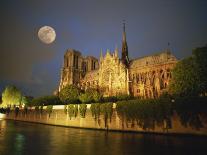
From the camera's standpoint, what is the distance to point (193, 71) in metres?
35.2

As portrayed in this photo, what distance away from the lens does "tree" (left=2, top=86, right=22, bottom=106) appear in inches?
4053

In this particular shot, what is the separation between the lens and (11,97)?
104m

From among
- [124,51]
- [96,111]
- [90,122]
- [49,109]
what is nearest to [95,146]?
[96,111]

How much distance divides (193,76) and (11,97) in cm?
9569

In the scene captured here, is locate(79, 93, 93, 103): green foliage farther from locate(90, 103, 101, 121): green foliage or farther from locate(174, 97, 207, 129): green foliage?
locate(174, 97, 207, 129): green foliage

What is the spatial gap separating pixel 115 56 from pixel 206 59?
41.8 m

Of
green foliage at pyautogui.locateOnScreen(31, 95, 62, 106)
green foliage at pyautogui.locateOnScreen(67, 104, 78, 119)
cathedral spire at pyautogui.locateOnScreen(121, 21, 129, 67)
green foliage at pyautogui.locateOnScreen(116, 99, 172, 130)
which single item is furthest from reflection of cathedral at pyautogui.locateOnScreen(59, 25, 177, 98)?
green foliage at pyautogui.locateOnScreen(116, 99, 172, 130)

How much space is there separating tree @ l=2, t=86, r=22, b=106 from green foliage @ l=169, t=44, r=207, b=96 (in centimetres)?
8898

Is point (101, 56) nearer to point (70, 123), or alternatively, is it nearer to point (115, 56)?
point (115, 56)

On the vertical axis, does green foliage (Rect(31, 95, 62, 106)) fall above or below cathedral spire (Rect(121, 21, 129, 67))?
below

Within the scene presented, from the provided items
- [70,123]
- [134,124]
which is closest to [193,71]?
[134,124]

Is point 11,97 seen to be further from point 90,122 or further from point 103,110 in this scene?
point 103,110

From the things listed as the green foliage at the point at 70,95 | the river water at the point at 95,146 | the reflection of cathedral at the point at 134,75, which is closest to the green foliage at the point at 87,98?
the green foliage at the point at 70,95

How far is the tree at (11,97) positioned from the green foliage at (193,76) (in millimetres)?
88976
